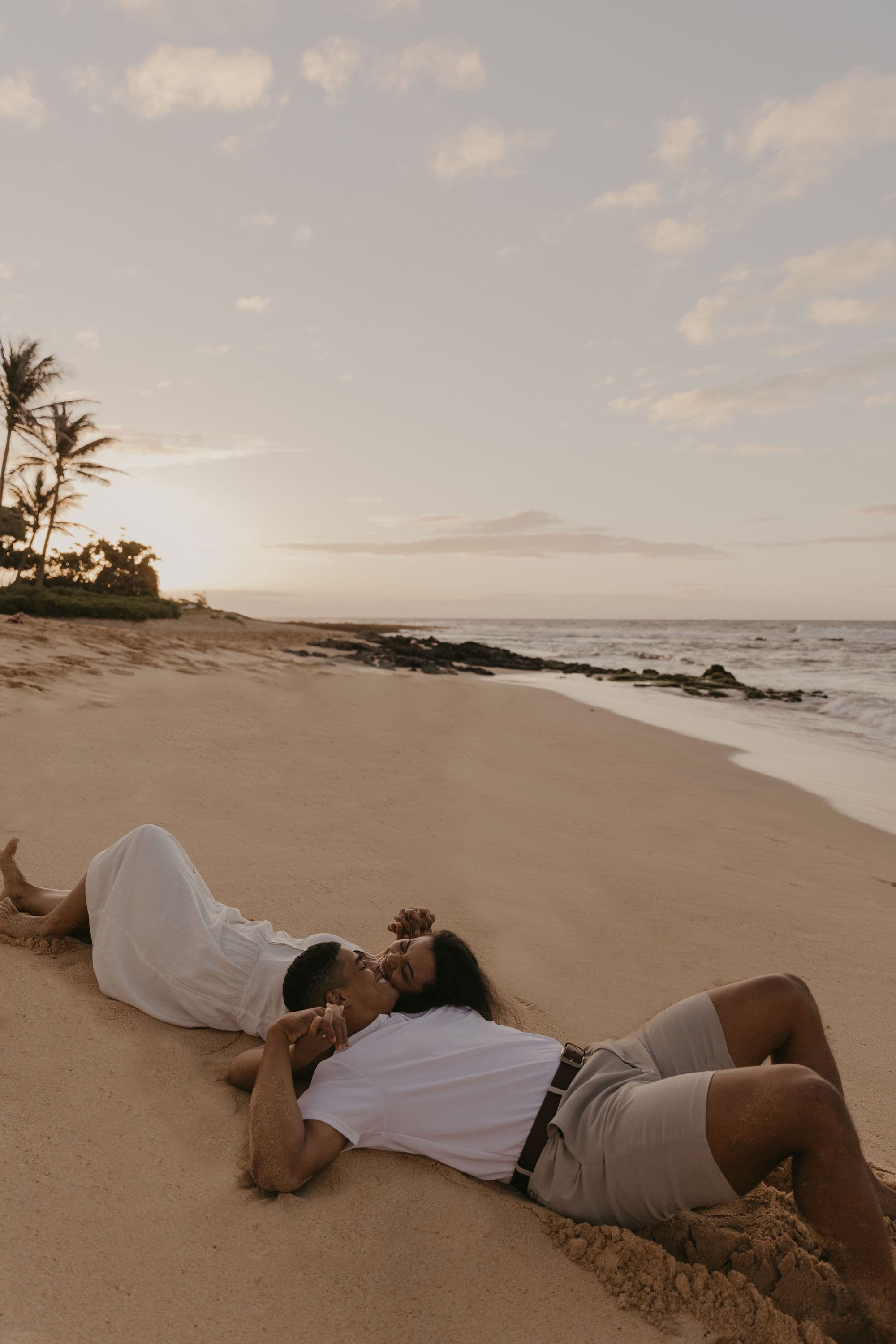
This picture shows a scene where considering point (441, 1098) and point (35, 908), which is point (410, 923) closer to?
point (441, 1098)

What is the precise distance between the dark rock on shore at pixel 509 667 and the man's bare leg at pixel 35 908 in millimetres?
13026

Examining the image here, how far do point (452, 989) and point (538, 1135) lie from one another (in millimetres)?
445

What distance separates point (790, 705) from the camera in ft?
51.7

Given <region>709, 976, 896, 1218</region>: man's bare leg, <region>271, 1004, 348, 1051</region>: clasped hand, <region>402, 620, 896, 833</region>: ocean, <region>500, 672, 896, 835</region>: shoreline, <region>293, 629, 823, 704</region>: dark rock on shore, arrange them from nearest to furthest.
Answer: <region>271, 1004, 348, 1051</region>: clasped hand < <region>709, 976, 896, 1218</region>: man's bare leg < <region>500, 672, 896, 835</region>: shoreline < <region>402, 620, 896, 833</region>: ocean < <region>293, 629, 823, 704</region>: dark rock on shore

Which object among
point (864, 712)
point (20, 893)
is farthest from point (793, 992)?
point (864, 712)

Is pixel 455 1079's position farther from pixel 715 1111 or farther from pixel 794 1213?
pixel 794 1213

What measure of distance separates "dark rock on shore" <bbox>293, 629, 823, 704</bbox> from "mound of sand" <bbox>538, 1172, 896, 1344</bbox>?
14.1m

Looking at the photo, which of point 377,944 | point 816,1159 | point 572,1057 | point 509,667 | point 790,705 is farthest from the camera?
point 509,667

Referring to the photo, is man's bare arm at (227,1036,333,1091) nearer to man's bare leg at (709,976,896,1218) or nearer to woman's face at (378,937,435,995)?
woman's face at (378,937,435,995)

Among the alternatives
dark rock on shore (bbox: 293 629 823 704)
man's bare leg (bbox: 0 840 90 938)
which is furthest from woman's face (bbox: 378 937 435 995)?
dark rock on shore (bbox: 293 629 823 704)

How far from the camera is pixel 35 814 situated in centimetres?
423

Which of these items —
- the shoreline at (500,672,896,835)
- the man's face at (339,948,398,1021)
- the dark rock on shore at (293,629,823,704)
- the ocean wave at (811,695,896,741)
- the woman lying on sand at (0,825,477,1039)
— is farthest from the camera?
the dark rock on shore at (293,629,823,704)

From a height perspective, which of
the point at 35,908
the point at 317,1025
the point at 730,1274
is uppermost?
the point at 317,1025

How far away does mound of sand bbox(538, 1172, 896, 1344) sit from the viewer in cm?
166
